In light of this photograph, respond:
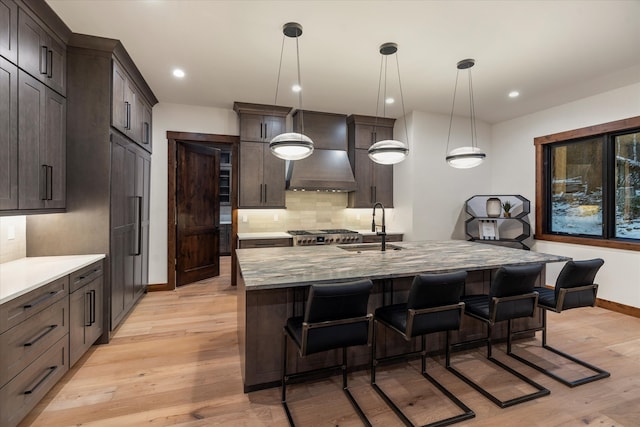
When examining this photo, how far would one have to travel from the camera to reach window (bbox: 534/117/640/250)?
3854 mm

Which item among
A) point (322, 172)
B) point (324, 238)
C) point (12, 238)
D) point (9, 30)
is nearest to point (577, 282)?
point (324, 238)

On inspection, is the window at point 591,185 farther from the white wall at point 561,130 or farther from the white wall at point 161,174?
the white wall at point 161,174

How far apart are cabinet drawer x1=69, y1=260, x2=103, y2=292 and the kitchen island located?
126 cm

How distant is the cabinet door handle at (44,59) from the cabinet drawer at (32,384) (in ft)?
6.83

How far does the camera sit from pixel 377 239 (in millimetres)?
4891

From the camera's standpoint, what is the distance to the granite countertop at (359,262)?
6.49 feet

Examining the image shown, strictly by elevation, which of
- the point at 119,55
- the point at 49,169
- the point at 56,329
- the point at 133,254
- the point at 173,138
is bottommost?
the point at 56,329

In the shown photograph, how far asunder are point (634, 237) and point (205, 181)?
6.18 meters

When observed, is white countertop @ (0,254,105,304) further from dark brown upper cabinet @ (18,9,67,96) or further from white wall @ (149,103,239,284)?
white wall @ (149,103,239,284)

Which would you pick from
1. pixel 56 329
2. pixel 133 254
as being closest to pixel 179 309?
pixel 133 254

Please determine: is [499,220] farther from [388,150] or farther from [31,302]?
[31,302]

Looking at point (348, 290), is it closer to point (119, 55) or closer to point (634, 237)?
point (119, 55)

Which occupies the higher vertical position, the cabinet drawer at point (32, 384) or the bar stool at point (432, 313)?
the bar stool at point (432, 313)

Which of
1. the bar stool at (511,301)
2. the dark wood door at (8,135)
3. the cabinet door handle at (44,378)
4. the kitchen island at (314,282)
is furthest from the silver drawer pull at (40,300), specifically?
the bar stool at (511,301)
